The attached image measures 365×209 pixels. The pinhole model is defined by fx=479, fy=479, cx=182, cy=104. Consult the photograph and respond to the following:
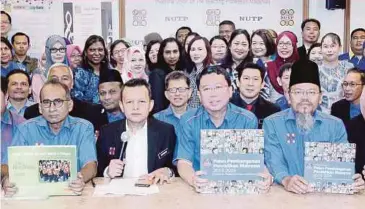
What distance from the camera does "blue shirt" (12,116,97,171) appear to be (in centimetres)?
259

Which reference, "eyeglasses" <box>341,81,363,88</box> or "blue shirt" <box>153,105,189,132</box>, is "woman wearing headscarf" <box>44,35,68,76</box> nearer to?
"blue shirt" <box>153,105,189,132</box>

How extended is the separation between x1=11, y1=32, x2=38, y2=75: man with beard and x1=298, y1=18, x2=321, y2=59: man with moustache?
5.59ft

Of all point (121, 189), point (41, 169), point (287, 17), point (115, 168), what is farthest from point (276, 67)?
point (41, 169)

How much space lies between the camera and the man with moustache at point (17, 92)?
116 inches

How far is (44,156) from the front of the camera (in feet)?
7.38

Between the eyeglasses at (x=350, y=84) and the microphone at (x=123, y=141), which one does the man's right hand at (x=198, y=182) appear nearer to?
the microphone at (x=123, y=141)

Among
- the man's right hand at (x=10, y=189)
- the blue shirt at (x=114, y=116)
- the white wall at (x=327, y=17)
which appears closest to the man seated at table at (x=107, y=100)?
the blue shirt at (x=114, y=116)

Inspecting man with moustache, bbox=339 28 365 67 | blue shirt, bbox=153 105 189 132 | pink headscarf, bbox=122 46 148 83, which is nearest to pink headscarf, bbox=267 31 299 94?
man with moustache, bbox=339 28 365 67

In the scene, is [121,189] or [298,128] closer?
[121,189]

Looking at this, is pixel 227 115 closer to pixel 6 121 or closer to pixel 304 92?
pixel 304 92

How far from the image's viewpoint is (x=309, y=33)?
3.05 metres

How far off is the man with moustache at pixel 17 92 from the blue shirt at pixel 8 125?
2.4 inches

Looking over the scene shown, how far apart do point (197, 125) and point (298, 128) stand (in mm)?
559

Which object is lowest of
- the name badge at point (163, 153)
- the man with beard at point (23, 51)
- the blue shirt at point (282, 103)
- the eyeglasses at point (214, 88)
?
the name badge at point (163, 153)
